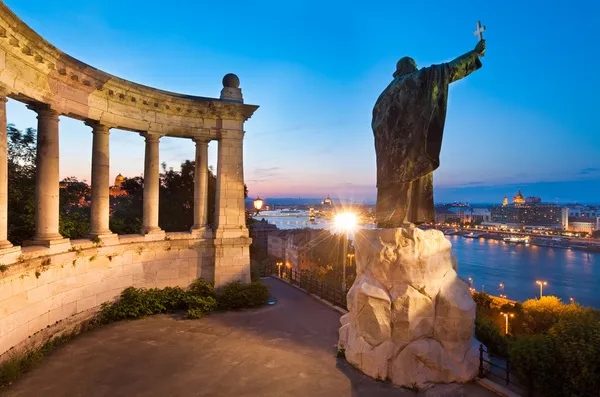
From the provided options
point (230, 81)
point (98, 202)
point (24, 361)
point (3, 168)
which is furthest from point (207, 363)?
point (230, 81)

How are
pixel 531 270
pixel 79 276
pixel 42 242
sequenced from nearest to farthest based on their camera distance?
pixel 42 242 → pixel 79 276 → pixel 531 270

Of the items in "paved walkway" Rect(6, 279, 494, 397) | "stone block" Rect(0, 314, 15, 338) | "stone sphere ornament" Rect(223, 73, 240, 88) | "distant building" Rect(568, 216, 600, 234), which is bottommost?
"distant building" Rect(568, 216, 600, 234)

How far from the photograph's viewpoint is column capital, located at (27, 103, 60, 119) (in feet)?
35.2

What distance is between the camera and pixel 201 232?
15648 mm

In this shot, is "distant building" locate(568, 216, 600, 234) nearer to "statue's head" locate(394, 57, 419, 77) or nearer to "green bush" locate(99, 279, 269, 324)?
"green bush" locate(99, 279, 269, 324)

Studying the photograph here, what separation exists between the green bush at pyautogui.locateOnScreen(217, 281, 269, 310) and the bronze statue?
7.65 meters

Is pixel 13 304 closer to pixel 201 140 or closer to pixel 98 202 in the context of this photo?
pixel 98 202

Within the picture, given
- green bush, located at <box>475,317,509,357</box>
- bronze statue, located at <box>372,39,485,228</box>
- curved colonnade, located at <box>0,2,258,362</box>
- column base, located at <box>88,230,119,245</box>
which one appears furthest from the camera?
column base, located at <box>88,230,119,245</box>

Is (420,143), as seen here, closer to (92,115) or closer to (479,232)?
(92,115)

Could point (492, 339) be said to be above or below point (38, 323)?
below

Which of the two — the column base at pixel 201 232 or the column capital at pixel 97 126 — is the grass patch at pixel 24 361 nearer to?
the column base at pixel 201 232

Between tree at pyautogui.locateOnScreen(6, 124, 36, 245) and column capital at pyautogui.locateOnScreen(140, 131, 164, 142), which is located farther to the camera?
column capital at pyautogui.locateOnScreen(140, 131, 164, 142)

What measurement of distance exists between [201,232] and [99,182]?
446cm

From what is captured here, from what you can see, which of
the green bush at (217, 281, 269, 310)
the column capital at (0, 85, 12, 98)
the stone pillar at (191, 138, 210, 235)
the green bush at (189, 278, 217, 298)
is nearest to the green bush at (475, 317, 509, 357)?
the green bush at (217, 281, 269, 310)
